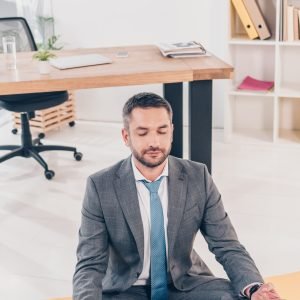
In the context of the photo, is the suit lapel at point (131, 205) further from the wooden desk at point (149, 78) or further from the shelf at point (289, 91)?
the shelf at point (289, 91)

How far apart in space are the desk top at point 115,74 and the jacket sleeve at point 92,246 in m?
1.34

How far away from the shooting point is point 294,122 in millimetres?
5078

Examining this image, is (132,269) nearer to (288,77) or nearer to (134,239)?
(134,239)

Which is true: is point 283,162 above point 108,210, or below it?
below

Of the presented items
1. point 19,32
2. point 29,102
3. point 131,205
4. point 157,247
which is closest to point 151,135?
point 131,205

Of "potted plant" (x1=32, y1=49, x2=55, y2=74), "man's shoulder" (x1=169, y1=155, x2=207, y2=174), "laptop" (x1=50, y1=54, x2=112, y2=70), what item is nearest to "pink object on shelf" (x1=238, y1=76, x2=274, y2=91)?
"laptop" (x1=50, y1=54, x2=112, y2=70)

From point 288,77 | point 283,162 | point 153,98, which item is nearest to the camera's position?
point 153,98

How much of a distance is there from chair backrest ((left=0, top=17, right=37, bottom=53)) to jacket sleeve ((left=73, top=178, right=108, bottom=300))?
2.58 m

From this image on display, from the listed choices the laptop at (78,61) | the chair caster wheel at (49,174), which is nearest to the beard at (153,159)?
the laptop at (78,61)

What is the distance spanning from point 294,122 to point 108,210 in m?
3.20

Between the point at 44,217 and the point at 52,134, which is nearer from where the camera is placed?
the point at 44,217

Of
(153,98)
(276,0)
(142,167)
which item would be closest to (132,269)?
(142,167)

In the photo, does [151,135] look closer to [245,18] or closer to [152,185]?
[152,185]

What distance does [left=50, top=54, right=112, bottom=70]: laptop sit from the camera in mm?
3678
